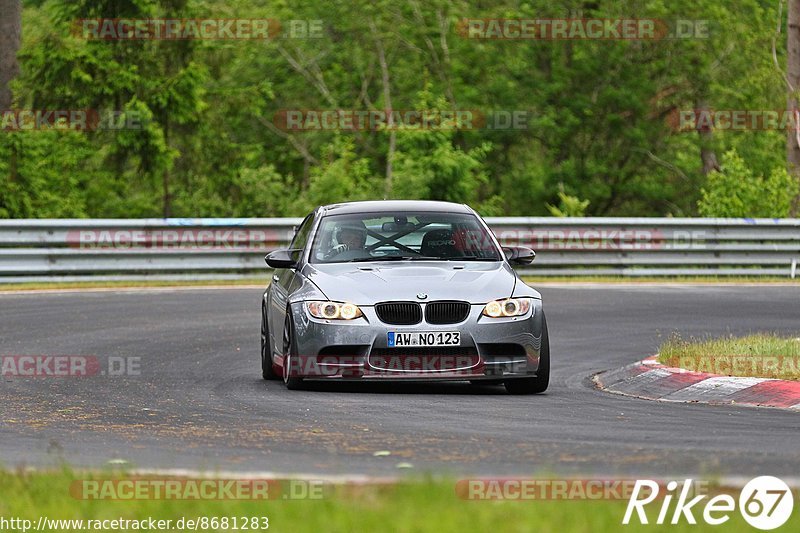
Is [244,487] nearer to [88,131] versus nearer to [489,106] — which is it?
[88,131]

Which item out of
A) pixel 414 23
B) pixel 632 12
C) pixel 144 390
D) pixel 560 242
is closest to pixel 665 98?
pixel 632 12

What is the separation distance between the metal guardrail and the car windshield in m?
11.6

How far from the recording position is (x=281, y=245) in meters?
25.3

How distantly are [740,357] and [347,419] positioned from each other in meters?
4.32

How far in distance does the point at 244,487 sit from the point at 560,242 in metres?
19.5

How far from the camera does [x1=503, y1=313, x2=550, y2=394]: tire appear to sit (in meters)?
11.8
